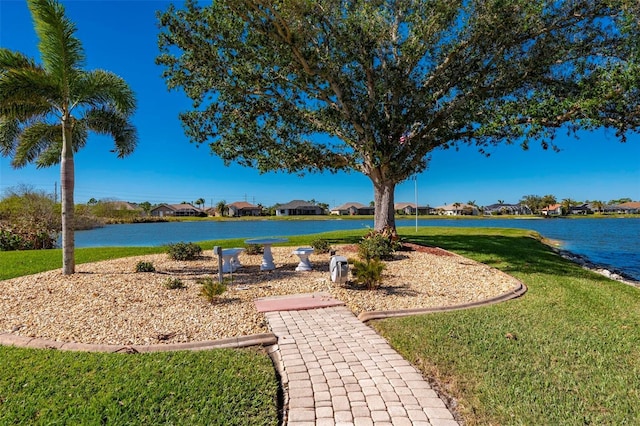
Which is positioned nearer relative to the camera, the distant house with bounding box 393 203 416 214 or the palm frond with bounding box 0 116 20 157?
the palm frond with bounding box 0 116 20 157

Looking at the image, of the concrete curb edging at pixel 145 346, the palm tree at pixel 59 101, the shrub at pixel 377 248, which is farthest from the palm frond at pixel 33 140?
the shrub at pixel 377 248

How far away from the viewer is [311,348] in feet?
13.2

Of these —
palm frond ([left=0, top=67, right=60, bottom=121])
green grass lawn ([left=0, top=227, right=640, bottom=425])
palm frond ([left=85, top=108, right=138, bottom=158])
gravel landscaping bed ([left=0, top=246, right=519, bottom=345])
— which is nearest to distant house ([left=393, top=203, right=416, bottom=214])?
gravel landscaping bed ([left=0, top=246, right=519, bottom=345])

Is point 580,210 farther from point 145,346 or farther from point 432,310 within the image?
point 145,346

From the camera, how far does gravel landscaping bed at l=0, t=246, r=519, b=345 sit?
4691 millimetres

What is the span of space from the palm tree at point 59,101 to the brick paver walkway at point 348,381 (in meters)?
6.69

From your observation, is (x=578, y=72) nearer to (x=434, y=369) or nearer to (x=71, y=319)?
(x=434, y=369)

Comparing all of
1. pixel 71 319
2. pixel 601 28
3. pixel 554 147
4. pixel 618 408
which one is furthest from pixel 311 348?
pixel 601 28

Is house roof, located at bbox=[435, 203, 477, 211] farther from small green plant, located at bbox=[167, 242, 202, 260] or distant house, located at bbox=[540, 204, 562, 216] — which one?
small green plant, located at bbox=[167, 242, 202, 260]

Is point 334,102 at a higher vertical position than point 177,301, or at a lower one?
higher

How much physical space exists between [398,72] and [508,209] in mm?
102806

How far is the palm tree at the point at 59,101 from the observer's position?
715 cm

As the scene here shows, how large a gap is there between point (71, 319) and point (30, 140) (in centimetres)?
606

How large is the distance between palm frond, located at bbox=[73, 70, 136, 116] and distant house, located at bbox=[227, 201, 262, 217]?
270 ft
